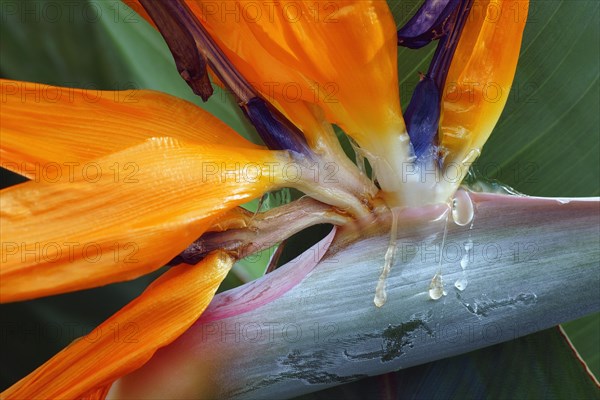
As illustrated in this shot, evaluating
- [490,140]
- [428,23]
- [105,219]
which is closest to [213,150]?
[105,219]

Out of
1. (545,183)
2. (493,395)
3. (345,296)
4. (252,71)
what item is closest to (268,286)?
(345,296)

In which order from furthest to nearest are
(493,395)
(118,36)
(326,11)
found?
(118,36) < (493,395) < (326,11)

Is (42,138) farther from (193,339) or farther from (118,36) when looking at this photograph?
(118,36)

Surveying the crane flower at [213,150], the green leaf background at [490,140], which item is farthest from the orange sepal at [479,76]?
the green leaf background at [490,140]

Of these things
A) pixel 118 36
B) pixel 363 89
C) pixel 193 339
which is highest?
pixel 118 36

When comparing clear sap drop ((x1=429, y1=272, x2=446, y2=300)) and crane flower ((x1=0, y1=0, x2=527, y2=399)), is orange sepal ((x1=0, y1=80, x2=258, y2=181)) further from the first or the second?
clear sap drop ((x1=429, y1=272, x2=446, y2=300))

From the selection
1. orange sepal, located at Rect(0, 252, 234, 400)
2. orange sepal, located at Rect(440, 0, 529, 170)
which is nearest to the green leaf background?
orange sepal, located at Rect(440, 0, 529, 170)

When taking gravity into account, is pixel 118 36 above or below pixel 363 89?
above
